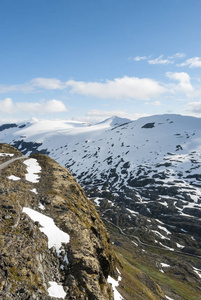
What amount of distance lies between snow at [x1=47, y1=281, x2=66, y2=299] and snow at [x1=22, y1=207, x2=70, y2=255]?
3694 millimetres

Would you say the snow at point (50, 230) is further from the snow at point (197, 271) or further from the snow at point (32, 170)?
the snow at point (197, 271)

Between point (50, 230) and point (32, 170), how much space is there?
27.3 meters

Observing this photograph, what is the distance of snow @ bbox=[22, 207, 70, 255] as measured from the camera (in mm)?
24470

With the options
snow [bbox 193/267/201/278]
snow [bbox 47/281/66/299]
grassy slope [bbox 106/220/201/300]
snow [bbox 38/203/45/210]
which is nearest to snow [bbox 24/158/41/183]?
snow [bbox 38/203/45/210]

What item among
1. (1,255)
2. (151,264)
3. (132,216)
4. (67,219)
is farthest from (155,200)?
(1,255)

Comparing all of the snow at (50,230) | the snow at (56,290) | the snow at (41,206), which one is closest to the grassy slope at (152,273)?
the snow at (50,230)

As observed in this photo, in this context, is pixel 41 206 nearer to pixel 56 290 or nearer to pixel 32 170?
pixel 56 290

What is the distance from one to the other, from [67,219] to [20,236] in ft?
29.1

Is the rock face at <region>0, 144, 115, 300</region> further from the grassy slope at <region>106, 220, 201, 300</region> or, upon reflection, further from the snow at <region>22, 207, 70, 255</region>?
the grassy slope at <region>106, 220, 201, 300</region>

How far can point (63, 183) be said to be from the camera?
4428 cm

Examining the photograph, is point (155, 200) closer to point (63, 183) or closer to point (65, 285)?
point (63, 183)

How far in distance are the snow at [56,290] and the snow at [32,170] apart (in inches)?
1009

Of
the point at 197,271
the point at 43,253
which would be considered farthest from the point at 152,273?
the point at 43,253

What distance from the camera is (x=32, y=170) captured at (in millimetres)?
50375
